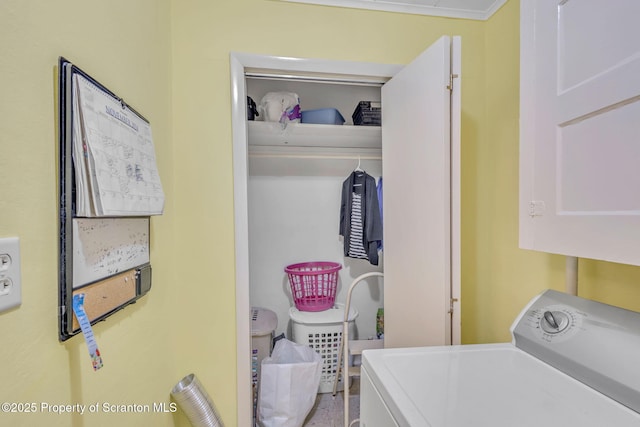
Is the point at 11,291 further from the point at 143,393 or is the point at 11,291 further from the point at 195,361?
the point at 195,361

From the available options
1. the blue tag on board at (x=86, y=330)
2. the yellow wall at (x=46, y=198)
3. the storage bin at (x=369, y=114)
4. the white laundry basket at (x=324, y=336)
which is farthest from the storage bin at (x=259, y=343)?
the storage bin at (x=369, y=114)

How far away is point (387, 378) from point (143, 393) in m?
0.89

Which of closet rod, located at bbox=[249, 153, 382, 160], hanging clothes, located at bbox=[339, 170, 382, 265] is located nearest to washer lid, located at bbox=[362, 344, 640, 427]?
hanging clothes, located at bbox=[339, 170, 382, 265]

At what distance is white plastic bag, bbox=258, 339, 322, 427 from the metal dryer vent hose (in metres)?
0.37

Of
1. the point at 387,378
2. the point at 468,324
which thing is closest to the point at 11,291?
the point at 387,378

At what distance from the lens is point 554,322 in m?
0.97

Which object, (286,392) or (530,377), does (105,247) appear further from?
(286,392)

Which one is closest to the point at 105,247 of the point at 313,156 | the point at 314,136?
the point at 314,136

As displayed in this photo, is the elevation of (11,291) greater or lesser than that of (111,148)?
lesser

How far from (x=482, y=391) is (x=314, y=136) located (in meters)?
1.71

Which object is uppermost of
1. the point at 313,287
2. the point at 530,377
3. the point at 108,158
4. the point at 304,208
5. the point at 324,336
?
the point at 108,158

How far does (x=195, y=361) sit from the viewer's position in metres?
1.53

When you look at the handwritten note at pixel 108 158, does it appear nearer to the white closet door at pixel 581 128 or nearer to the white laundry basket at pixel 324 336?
the white closet door at pixel 581 128

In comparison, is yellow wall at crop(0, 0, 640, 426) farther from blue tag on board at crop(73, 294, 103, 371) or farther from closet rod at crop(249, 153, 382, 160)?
closet rod at crop(249, 153, 382, 160)
